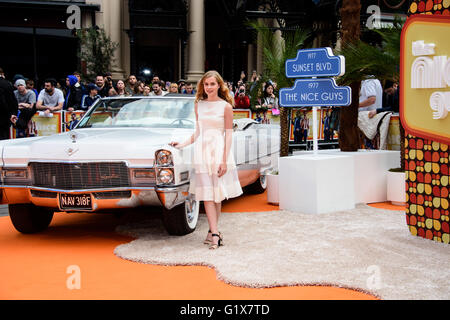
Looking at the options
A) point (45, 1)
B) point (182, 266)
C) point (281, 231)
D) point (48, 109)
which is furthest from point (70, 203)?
point (45, 1)

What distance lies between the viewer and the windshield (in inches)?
285

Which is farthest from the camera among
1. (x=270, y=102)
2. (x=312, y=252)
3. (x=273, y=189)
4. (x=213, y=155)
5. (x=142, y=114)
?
(x=270, y=102)

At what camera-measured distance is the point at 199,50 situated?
26.4m

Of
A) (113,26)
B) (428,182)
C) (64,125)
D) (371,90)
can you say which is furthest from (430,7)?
(113,26)

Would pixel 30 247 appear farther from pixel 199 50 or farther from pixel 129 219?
pixel 199 50

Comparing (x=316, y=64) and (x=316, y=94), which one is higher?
(x=316, y=64)

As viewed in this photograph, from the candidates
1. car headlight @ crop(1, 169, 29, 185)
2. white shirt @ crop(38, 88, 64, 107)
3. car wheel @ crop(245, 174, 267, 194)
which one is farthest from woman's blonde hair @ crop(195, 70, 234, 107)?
white shirt @ crop(38, 88, 64, 107)

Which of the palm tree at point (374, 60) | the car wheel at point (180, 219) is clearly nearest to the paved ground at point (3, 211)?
the car wheel at point (180, 219)

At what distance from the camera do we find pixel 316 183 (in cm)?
788

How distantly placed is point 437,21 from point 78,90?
30.0ft

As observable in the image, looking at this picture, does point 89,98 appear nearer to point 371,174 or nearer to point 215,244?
point 371,174

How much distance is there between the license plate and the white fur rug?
1.88 feet

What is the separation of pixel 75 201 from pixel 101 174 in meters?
0.40

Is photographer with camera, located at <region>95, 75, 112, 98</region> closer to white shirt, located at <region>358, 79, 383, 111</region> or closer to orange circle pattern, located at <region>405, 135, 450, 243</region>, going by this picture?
white shirt, located at <region>358, 79, 383, 111</region>
